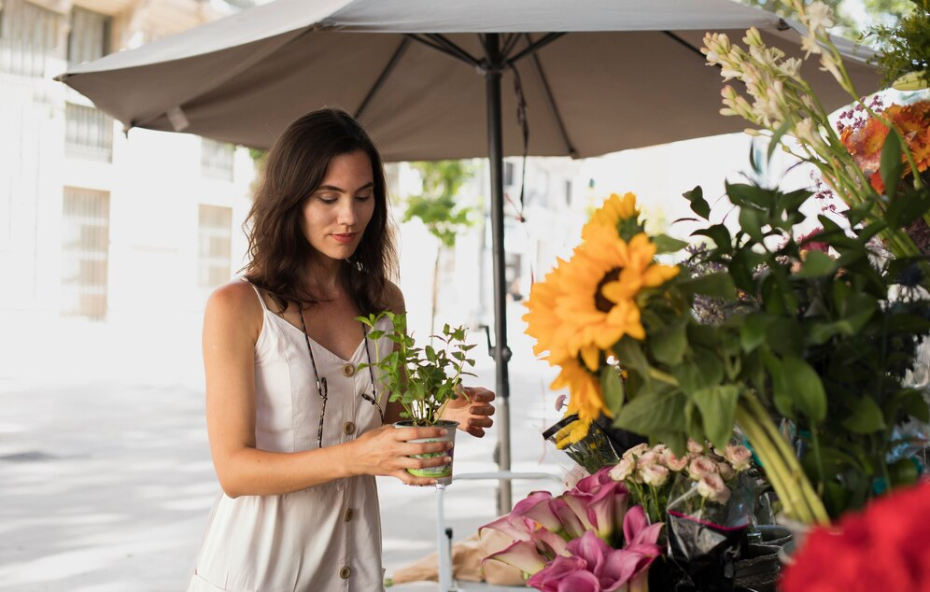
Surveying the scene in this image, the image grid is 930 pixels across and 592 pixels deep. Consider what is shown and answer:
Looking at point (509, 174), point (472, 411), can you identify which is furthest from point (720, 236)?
point (509, 174)

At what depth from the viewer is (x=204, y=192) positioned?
18891 millimetres

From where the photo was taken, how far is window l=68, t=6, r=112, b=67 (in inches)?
671

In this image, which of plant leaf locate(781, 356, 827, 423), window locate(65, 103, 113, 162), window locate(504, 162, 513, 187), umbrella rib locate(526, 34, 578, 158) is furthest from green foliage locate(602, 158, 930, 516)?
window locate(504, 162, 513, 187)

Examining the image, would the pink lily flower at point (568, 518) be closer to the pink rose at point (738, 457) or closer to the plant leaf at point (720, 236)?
the pink rose at point (738, 457)

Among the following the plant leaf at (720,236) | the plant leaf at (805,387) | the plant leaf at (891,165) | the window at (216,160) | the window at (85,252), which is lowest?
the plant leaf at (805,387)

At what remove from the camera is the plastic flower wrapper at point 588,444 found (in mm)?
1450

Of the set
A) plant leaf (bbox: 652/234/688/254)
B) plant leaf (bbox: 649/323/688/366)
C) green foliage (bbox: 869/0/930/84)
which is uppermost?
green foliage (bbox: 869/0/930/84)

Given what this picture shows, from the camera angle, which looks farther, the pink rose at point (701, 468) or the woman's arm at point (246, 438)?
the woman's arm at point (246, 438)

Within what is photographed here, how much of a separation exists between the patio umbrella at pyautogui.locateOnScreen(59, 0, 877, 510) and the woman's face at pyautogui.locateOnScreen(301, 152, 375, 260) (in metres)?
0.58

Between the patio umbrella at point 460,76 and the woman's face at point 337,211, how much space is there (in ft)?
1.89

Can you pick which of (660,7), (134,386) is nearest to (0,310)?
(134,386)

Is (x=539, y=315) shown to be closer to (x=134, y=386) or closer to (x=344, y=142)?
(x=344, y=142)

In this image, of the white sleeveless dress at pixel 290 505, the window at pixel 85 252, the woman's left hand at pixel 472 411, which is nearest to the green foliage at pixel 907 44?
the woman's left hand at pixel 472 411

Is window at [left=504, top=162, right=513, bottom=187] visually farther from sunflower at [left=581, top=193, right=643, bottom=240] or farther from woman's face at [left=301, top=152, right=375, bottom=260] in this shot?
sunflower at [left=581, top=193, right=643, bottom=240]
